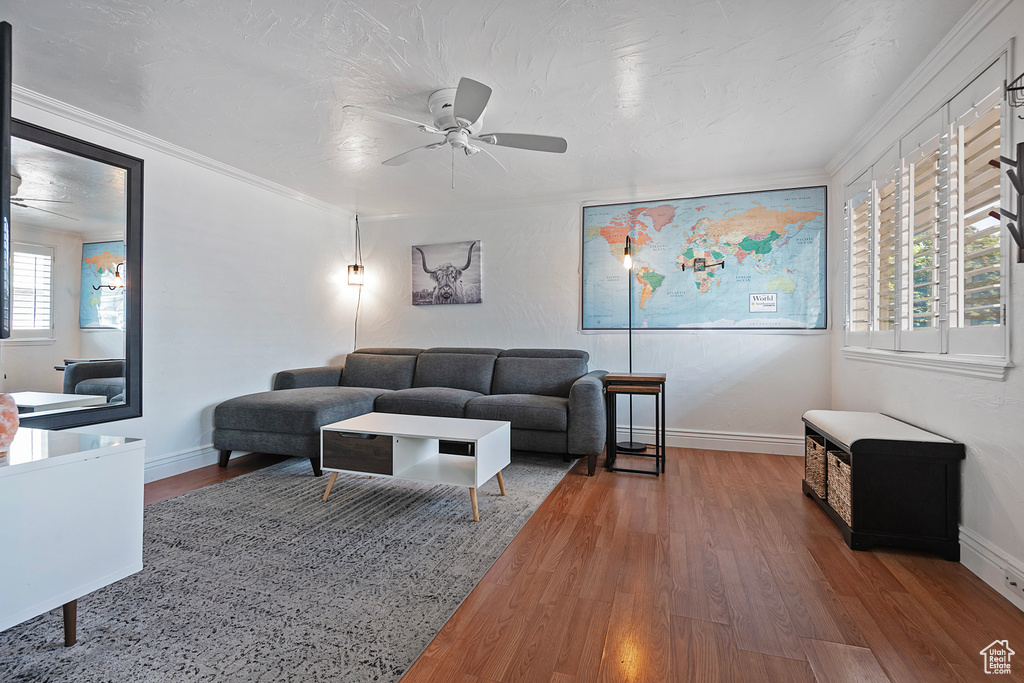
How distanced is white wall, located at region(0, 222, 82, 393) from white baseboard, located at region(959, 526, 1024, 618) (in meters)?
4.58

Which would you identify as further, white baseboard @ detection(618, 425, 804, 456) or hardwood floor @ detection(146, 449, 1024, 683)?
white baseboard @ detection(618, 425, 804, 456)

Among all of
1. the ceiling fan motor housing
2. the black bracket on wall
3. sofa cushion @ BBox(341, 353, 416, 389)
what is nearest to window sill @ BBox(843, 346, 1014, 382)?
the black bracket on wall

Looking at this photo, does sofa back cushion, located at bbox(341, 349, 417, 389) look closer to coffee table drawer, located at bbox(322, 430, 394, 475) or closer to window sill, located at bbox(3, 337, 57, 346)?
coffee table drawer, located at bbox(322, 430, 394, 475)

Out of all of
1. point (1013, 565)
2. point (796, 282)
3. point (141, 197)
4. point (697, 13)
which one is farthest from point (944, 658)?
point (141, 197)

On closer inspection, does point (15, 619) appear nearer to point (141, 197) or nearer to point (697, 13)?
point (141, 197)

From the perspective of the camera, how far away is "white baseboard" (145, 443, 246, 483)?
10.7ft

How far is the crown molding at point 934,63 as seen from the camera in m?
1.90

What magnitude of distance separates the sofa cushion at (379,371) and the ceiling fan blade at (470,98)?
286 centimetres

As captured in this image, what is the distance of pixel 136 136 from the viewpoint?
10.3 feet

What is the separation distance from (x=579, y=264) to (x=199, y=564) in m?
3.58

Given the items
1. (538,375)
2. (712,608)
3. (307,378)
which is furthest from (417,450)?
(307,378)

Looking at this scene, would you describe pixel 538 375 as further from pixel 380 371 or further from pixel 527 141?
pixel 527 141

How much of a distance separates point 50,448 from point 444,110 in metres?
2.20

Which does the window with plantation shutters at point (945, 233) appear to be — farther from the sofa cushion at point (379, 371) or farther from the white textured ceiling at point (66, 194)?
the white textured ceiling at point (66, 194)
